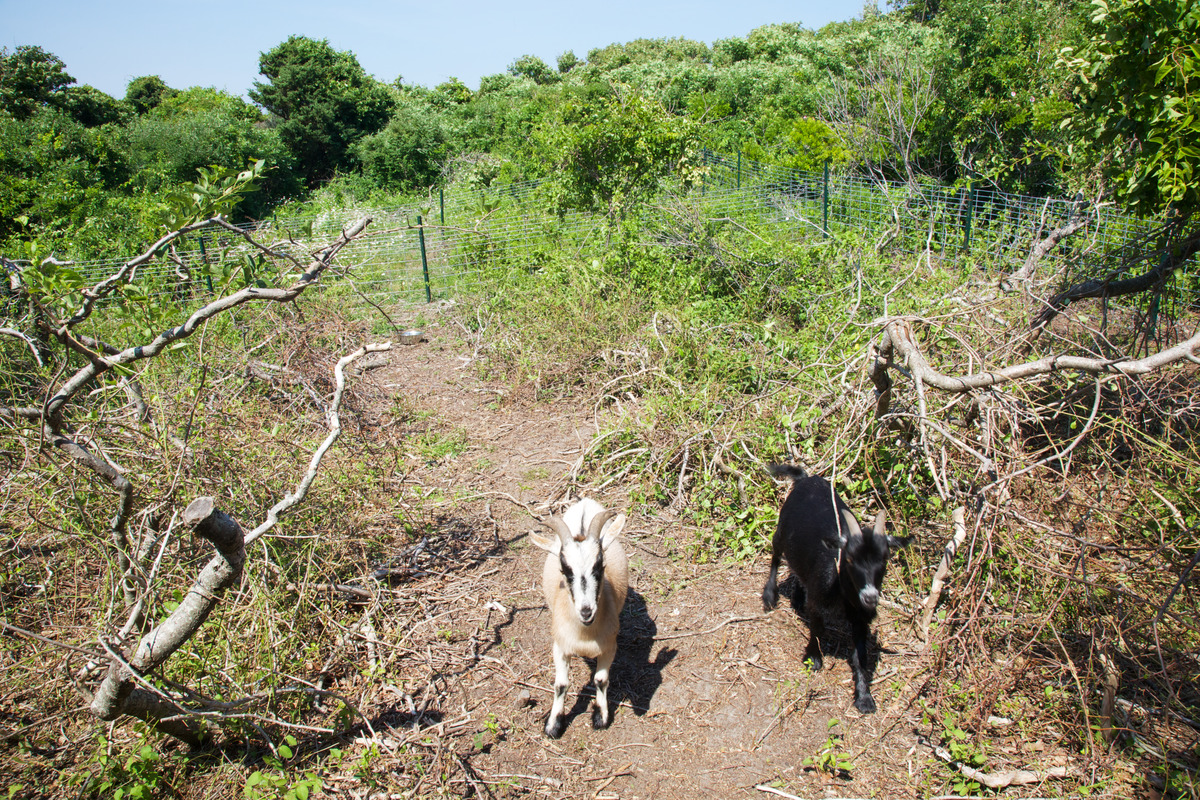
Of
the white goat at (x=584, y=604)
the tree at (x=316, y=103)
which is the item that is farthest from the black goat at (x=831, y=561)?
the tree at (x=316, y=103)

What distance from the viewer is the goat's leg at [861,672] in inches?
150

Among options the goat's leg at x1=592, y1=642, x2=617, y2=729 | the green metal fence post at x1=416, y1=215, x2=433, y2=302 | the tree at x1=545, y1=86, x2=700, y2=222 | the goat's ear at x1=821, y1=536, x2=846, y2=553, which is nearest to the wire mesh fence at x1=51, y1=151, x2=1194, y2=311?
the green metal fence post at x1=416, y1=215, x2=433, y2=302

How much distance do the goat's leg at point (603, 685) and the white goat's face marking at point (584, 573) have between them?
13.8 inches

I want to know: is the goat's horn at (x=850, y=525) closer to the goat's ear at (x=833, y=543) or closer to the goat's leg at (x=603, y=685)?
the goat's ear at (x=833, y=543)

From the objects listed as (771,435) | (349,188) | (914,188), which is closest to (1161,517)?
(771,435)

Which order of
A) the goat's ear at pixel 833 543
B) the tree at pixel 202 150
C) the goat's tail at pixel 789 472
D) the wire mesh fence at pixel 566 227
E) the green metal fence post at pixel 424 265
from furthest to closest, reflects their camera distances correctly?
the tree at pixel 202 150 < the green metal fence post at pixel 424 265 < the wire mesh fence at pixel 566 227 < the goat's tail at pixel 789 472 < the goat's ear at pixel 833 543

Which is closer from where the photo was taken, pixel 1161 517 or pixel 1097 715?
pixel 1097 715

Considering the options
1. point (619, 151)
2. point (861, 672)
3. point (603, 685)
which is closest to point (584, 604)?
point (603, 685)

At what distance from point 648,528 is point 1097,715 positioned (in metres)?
3.07

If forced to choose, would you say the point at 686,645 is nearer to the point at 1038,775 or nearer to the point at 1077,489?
the point at 1038,775

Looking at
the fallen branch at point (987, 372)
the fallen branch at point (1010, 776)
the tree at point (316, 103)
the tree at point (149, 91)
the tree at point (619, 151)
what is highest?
the tree at point (149, 91)

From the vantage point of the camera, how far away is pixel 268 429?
213 inches

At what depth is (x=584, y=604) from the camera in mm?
3469

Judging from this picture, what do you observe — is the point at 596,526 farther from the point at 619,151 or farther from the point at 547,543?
the point at 619,151
